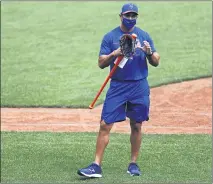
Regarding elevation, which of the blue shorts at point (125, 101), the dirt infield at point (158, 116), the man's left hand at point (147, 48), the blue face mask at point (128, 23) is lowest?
the dirt infield at point (158, 116)

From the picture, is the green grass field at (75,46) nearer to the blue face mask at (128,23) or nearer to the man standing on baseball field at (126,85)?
the man standing on baseball field at (126,85)

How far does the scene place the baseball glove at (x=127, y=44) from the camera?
9320 mm

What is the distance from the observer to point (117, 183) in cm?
916

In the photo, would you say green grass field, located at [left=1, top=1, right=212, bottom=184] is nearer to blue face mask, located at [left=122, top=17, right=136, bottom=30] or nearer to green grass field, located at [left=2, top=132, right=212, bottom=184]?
green grass field, located at [left=2, top=132, right=212, bottom=184]

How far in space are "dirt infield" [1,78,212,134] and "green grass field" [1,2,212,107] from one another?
2.10ft

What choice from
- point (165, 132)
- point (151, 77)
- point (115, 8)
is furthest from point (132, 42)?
point (115, 8)

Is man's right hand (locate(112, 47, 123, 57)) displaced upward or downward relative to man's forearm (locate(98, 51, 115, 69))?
upward

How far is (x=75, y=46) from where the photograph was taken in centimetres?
2220

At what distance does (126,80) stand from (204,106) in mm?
6095

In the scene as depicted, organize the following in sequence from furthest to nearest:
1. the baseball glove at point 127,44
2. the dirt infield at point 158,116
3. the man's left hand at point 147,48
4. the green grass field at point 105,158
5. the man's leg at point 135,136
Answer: the dirt infield at point 158,116, the man's leg at point 135,136, the green grass field at point 105,158, the man's left hand at point 147,48, the baseball glove at point 127,44

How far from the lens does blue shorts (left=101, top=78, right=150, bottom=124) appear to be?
9.74m

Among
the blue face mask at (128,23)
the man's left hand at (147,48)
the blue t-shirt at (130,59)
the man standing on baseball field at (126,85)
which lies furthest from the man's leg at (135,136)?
the blue face mask at (128,23)

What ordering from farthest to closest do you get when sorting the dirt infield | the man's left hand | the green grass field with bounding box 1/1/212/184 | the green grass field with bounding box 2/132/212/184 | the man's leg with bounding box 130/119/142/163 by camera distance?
1. the dirt infield
2. the green grass field with bounding box 1/1/212/184
3. the man's leg with bounding box 130/119/142/163
4. the green grass field with bounding box 2/132/212/184
5. the man's left hand

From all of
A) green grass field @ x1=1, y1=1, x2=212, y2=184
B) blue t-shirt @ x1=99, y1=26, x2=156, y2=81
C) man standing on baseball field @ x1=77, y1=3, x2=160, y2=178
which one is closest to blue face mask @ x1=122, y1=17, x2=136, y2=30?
man standing on baseball field @ x1=77, y1=3, x2=160, y2=178
